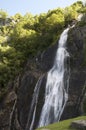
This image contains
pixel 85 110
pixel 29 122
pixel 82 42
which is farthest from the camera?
pixel 82 42

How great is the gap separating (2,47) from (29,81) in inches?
523

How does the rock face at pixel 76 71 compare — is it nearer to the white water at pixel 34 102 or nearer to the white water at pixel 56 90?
the white water at pixel 56 90

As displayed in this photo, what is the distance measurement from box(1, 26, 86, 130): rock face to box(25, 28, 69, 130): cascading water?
18.3 inches

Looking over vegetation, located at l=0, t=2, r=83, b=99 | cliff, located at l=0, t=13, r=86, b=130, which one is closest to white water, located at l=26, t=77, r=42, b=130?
cliff, located at l=0, t=13, r=86, b=130

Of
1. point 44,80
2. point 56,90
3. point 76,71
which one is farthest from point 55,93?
point 76,71

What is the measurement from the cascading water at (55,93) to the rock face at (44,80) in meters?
0.46

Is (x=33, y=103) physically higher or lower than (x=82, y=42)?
lower

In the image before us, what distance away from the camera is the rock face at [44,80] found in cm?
3078

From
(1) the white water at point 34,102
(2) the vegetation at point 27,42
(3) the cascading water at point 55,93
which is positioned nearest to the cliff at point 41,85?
(1) the white water at point 34,102

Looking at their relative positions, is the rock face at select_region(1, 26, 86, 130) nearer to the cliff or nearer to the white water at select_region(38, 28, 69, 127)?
the cliff

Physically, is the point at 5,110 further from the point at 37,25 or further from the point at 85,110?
the point at 37,25

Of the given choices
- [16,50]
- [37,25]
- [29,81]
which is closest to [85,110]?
[29,81]

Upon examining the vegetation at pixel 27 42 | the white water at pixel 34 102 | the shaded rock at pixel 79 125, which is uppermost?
the vegetation at pixel 27 42

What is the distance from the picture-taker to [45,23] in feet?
163
